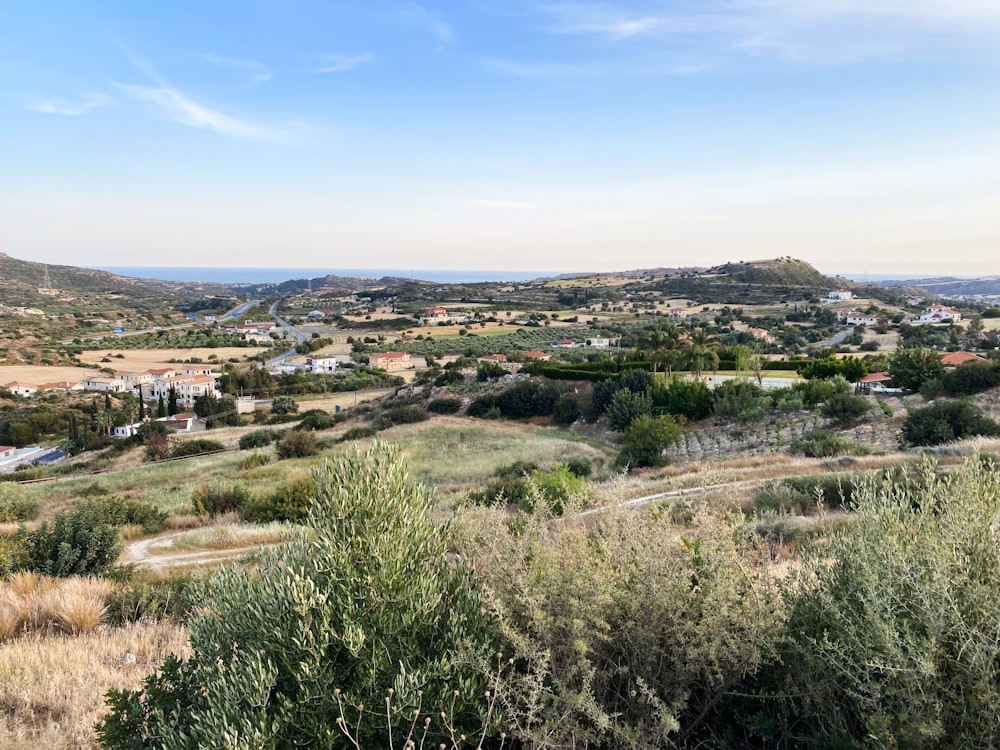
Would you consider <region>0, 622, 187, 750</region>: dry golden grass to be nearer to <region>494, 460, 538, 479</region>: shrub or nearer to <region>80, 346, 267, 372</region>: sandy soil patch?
<region>494, 460, 538, 479</region>: shrub

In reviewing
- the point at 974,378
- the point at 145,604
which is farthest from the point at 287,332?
the point at 145,604

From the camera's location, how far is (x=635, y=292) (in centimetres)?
12162

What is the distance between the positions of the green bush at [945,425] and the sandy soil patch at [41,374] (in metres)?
76.3

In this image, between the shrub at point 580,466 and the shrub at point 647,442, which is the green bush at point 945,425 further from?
the shrub at point 580,466

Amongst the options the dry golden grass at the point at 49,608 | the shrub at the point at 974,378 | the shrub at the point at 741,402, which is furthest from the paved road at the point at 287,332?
the dry golden grass at the point at 49,608

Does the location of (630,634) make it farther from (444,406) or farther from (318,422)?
(318,422)

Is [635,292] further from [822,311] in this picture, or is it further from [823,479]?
[823,479]

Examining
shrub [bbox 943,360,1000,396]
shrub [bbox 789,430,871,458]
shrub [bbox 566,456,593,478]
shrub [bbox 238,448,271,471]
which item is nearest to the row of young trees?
shrub [bbox 566,456,593,478]

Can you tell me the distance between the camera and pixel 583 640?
10.1 ft

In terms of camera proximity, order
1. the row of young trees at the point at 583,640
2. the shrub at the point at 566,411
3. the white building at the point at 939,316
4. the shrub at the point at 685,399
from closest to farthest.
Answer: the row of young trees at the point at 583,640 → the shrub at the point at 685,399 → the shrub at the point at 566,411 → the white building at the point at 939,316

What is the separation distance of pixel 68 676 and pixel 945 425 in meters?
21.9

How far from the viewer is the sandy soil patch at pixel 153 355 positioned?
7471cm

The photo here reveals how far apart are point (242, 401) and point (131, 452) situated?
830 inches

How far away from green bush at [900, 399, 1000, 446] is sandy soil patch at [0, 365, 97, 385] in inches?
3003
